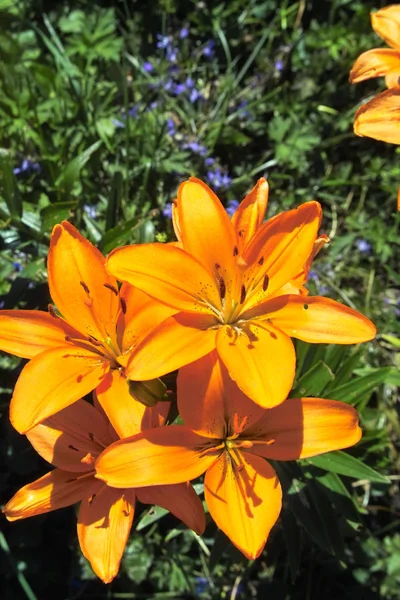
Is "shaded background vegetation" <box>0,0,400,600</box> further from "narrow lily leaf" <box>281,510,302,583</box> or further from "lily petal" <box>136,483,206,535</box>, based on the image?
"lily petal" <box>136,483,206,535</box>

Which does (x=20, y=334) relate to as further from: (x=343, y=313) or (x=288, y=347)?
(x=343, y=313)

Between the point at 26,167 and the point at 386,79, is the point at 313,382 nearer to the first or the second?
the point at 386,79

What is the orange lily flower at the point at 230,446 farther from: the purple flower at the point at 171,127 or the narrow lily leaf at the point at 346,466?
the purple flower at the point at 171,127

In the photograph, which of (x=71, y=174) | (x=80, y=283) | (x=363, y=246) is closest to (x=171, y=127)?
(x=71, y=174)

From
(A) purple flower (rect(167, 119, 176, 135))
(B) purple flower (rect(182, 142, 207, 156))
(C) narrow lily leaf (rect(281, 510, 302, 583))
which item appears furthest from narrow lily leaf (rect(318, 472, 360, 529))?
(A) purple flower (rect(167, 119, 176, 135))

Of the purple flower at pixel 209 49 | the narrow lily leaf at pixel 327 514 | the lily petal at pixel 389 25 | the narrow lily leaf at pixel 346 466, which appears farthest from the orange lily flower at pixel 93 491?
the purple flower at pixel 209 49

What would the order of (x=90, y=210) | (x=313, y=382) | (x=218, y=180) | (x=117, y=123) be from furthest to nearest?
1. (x=218, y=180)
2. (x=117, y=123)
3. (x=90, y=210)
4. (x=313, y=382)

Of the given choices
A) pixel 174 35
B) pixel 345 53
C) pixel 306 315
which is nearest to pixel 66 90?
pixel 174 35
